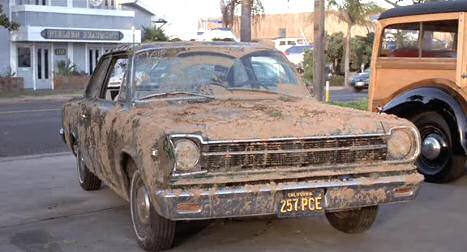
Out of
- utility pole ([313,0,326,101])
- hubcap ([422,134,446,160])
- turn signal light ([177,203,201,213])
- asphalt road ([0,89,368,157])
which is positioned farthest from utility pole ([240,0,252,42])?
turn signal light ([177,203,201,213])

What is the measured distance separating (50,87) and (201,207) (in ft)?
98.4

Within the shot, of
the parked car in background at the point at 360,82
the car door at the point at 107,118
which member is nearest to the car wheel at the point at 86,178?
the car door at the point at 107,118

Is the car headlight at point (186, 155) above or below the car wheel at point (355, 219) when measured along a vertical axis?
above

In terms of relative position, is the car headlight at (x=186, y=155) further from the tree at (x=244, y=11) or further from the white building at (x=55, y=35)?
the white building at (x=55, y=35)

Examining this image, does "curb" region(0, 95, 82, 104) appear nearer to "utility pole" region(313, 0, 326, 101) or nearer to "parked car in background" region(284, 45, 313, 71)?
"utility pole" region(313, 0, 326, 101)

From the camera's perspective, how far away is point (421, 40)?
9.05 metres

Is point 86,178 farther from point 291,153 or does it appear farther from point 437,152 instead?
point 437,152

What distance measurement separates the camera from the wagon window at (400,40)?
915 centimetres

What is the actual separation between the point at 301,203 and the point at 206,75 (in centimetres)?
190

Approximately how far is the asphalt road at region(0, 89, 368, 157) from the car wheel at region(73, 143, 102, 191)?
11.1 ft

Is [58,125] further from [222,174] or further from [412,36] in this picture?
[222,174]

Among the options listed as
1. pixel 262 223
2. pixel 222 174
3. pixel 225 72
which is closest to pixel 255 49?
pixel 225 72

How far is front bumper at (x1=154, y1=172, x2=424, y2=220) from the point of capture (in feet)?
15.9

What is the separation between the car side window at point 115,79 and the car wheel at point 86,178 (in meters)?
1.04
